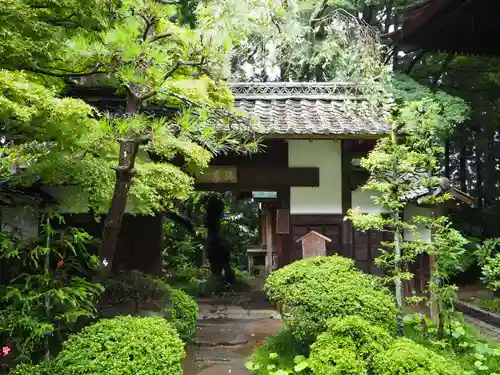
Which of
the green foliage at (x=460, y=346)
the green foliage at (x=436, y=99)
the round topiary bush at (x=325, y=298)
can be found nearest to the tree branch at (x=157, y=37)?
the round topiary bush at (x=325, y=298)

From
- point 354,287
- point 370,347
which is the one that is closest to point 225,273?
point 354,287

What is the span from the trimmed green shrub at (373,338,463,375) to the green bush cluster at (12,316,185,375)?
2272 millimetres

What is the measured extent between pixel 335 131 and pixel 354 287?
3369 mm

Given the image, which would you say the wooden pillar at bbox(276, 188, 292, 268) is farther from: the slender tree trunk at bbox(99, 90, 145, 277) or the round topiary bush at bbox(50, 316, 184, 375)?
the round topiary bush at bbox(50, 316, 184, 375)

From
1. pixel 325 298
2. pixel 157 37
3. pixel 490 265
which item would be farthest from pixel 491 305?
pixel 157 37

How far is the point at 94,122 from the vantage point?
184 inches

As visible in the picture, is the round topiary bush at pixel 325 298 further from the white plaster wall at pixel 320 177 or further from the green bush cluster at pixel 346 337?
the white plaster wall at pixel 320 177

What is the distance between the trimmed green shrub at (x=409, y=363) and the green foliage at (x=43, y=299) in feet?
11.2

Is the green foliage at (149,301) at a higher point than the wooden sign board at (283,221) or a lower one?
lower

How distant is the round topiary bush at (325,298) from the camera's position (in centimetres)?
558

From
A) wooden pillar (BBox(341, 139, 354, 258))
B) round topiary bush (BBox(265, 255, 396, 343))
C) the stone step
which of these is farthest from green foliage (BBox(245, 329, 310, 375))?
wooden pillar (BBox(341, 139, 354, 258))

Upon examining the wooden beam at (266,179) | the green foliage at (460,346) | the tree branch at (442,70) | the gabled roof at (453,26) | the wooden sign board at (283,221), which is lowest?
the green foliage at (460,346)

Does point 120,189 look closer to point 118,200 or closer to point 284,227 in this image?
point 118,200

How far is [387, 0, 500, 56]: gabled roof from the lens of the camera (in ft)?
29.8
